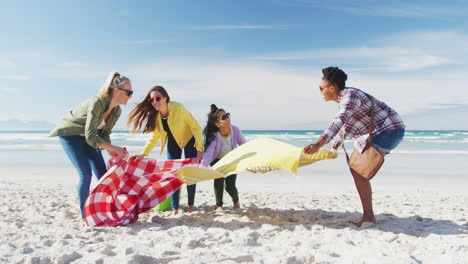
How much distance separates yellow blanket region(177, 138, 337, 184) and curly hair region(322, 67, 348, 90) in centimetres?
65

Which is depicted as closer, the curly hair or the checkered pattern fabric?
the curly hair

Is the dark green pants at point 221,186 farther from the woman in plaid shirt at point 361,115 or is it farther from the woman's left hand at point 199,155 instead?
the woman in plaid shirt at point 361,115

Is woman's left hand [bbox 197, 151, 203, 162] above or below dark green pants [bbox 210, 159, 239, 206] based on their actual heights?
above

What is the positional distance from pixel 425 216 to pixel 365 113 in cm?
210

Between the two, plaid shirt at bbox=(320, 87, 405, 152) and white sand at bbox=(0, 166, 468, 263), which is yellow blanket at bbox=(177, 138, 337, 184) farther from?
white sand at bbox=(0, 166, 468, 263)

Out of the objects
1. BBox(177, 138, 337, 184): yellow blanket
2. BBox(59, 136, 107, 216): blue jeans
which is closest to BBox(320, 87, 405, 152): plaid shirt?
BBox(177, 138, 337, 184): yellow blanket

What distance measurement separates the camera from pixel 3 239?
3.34m

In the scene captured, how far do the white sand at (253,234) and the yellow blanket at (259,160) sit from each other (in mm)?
556

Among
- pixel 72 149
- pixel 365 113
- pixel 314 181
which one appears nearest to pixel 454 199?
pixel 314 181

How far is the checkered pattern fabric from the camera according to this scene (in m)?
3.89

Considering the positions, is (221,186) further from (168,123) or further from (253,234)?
(253,234)

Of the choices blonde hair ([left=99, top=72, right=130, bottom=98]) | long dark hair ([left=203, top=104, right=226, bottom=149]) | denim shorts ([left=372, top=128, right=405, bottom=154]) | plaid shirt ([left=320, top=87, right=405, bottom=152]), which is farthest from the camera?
long dark hair ([left=203, top=104, right=226, bottom=149])

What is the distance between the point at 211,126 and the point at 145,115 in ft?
2.68

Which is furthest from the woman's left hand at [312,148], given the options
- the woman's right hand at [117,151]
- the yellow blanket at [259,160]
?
the woman's right hand at [117,151]
